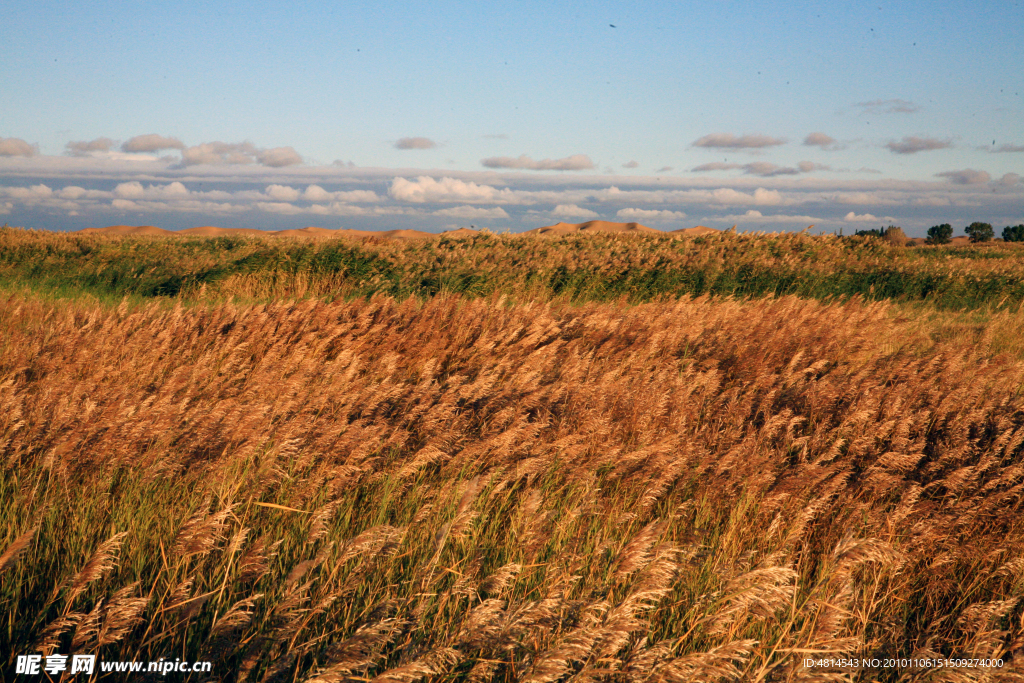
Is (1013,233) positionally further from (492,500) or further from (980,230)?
(492,500)

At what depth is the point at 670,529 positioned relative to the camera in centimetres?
294

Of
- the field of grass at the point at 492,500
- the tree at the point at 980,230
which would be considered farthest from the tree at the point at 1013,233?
the field of grass at the point at 492,500

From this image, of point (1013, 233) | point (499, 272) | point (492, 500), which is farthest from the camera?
point (1013, 233)

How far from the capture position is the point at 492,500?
3100mm

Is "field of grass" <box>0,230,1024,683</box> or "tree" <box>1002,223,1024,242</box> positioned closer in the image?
"field of grass" <box>0,230,1024,683</box>

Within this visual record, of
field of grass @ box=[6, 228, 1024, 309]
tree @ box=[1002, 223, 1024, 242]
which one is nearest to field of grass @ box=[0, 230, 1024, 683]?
field of grass @ box=[6, 228, 1024, 309]

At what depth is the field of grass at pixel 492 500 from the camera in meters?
1.89

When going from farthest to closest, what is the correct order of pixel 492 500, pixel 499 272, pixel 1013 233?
pixel 1013 233
pixel 499 272
pixel 492 500

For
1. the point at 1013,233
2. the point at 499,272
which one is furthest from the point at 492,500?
the point at 1013,233

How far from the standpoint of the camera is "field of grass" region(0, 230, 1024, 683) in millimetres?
1890

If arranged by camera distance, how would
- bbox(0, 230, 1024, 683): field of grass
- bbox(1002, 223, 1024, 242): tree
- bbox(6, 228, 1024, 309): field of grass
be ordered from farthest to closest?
bbox(1002, 223, 1024, 242): tree, bbox(6, 228, 1024, 309): field of grass, bbox(0, 230, 1024, 683): field of grass

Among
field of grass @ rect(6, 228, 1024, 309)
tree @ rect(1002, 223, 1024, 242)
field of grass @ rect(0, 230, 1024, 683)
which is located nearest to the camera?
field of grass @ rect(0, 230, 1024, 683)

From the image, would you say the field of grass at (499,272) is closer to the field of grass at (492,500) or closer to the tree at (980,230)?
the field of grass at (492,500)

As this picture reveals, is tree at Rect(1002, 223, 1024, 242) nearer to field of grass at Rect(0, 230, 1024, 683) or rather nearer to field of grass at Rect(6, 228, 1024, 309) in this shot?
field of grass at Rect(6, 228, 1024, 309)
